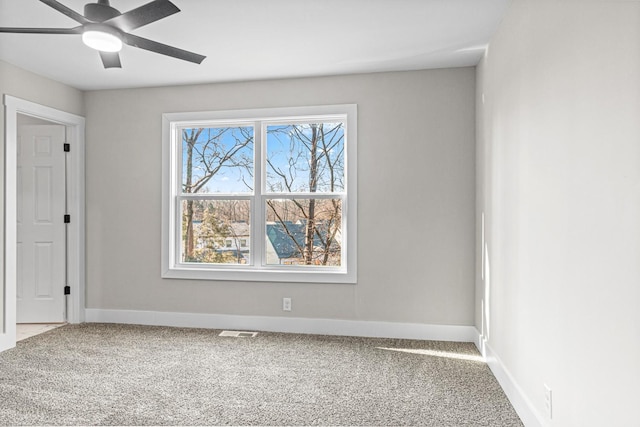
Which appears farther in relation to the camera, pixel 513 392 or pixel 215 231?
pixel 215 231

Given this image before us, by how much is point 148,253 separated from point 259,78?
212 cm

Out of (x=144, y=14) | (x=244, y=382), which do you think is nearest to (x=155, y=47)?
(x=144, y=14)

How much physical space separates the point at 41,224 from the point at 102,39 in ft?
9.89

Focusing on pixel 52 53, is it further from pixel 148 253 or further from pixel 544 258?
pixel 544 258

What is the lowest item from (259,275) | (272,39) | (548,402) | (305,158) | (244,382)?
(244,382)

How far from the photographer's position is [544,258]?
201 cm

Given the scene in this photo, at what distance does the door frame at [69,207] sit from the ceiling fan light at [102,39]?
1988 mm

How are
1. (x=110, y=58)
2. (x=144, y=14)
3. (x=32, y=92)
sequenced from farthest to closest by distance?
(x=32, y=92) < (x=110, y=58) < (x=144, y=14)

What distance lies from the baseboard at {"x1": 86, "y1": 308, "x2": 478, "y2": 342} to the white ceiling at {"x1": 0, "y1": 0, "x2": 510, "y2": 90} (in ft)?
7.72

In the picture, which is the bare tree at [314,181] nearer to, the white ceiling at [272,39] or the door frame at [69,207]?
the white ceiling at [272,39]

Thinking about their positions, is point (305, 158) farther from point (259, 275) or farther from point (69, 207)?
point (69, 207)

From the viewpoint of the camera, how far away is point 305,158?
4.20 metres

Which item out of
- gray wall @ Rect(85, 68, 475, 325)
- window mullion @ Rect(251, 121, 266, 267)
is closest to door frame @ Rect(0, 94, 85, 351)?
gray wall @ Rect(85, 68, 475, 325)

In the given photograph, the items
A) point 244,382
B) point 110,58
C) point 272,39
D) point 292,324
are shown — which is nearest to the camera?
point 110,58
